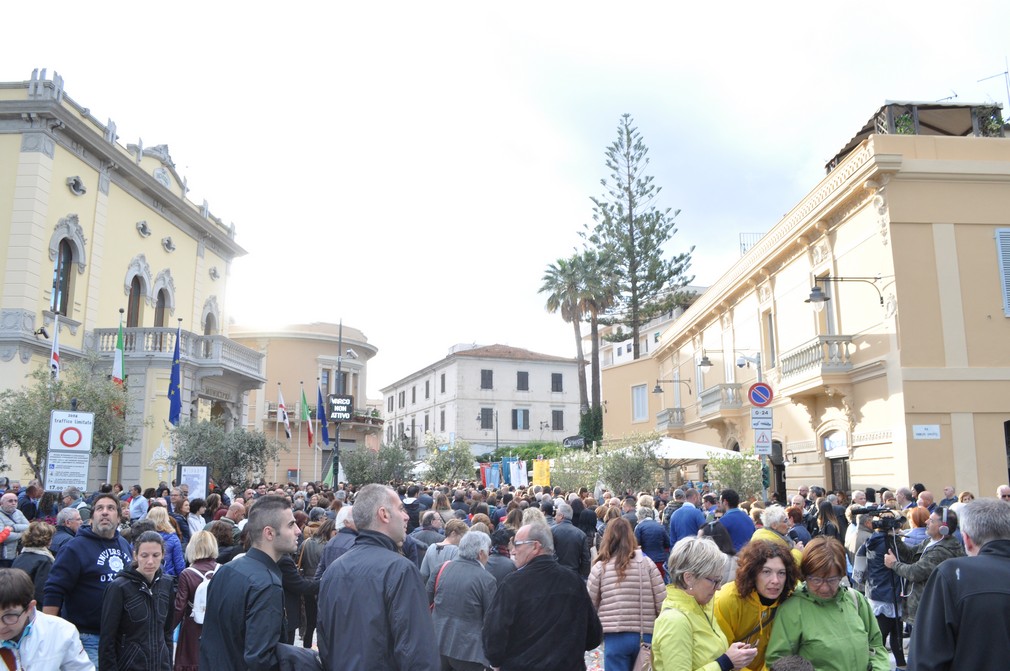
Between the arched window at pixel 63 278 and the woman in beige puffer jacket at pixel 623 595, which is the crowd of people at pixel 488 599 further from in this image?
the arched window at pixel 63 278

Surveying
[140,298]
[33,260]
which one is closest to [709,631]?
[33,260]

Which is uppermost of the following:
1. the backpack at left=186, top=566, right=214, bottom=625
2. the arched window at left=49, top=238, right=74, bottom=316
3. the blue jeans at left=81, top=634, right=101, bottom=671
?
the arched window at left=49, top=238, right=74, bottom=316

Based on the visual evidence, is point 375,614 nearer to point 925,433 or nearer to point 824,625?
point 824,625

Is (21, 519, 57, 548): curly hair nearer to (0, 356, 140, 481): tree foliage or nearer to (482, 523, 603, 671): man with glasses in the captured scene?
(482, 523, 603, 671): man with glasses

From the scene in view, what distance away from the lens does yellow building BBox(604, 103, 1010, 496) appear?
1655cm

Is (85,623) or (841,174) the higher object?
(841,174)

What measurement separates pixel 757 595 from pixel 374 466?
106 ft

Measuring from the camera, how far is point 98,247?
26.6 meters

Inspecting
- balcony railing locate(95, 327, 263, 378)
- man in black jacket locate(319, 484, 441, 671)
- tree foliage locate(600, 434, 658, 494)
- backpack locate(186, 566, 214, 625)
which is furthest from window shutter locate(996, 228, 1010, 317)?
balcony railing locate(95, 327, 263, 378)

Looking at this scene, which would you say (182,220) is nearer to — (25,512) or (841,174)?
(25,512)

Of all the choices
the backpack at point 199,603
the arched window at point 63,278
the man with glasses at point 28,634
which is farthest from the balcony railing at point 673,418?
the man with glasses at point 28,634

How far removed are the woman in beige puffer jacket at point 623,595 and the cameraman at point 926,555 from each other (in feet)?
7.12

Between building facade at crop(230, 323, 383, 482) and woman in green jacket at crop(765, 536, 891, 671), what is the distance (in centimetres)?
4253

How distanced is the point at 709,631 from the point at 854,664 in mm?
803
